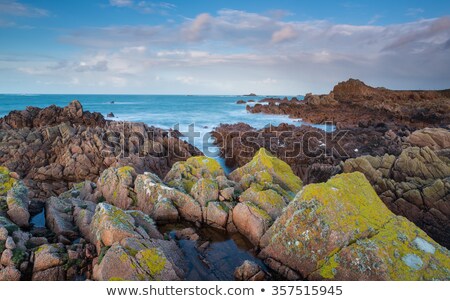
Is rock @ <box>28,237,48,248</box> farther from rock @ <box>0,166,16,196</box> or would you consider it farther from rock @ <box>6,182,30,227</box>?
rock @ <box>0,166,16,196</box>

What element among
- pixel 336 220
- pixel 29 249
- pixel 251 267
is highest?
pixel 336 220

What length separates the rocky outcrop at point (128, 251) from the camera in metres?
7.94

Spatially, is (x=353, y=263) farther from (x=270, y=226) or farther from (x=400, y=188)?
(x=400, y=188)

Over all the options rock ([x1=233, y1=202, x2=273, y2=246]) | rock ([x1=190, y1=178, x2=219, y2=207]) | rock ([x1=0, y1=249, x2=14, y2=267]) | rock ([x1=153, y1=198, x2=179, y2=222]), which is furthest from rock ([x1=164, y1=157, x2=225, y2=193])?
rock ([x1=0, y1=249, x2=14, y2=267])

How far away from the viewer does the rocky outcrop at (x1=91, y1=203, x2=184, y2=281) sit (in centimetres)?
794

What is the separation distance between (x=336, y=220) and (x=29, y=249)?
9808mm

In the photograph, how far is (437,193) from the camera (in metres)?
16.1

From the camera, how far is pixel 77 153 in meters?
26.1

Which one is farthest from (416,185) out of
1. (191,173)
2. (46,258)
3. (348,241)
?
(46,258)

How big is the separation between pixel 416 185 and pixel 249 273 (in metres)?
13.6

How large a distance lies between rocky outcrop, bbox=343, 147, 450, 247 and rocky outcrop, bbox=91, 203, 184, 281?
1341 centimetres

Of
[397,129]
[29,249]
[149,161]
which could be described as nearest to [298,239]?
[29,249]

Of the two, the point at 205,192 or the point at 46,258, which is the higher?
the point at 205,192

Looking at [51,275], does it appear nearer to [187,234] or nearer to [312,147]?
[187,234]
